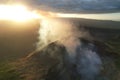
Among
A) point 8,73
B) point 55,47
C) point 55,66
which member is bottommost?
point 8,73

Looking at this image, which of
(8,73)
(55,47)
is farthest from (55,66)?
(8,73)

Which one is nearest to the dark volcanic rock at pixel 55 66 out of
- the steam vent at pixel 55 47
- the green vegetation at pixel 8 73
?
the steam vent at pixel 55 47

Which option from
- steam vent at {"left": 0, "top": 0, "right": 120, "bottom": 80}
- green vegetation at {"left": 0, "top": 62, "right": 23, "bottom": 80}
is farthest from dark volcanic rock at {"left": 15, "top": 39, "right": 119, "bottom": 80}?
green vegetation at {"left": 0, "top": 62, "right": 23, "bottom": 80}

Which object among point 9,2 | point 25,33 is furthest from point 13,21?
point 9,2

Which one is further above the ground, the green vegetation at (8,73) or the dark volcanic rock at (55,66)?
the dark volcanic rock at (55,66)

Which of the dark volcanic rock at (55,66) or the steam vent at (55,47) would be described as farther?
the steam vent at (55,47)

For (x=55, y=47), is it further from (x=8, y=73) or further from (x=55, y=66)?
(x=8, y=73)

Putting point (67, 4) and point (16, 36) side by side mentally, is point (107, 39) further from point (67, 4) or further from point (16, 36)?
point (67, 4)

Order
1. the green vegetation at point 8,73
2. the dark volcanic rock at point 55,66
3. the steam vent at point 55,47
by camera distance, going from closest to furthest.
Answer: the dark volcanic rock at point 55,66 → the steam vent at point 55,47 → the green vegetation at point 8,73

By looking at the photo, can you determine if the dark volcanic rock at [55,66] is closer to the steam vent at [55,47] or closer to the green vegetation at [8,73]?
the steam vent at [55,47]

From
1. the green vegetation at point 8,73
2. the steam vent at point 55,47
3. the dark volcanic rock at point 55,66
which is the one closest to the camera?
the dark volcanic rock at point 55,66
